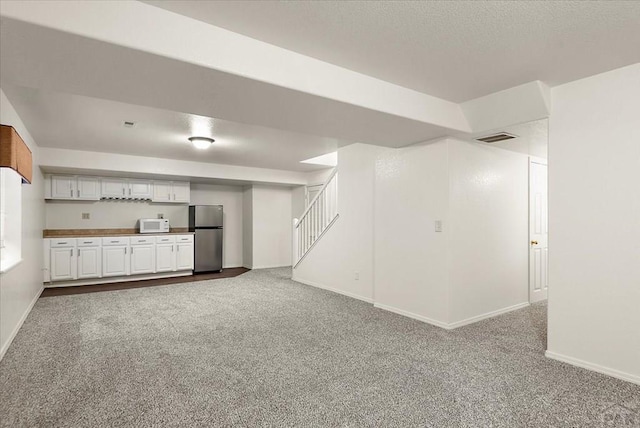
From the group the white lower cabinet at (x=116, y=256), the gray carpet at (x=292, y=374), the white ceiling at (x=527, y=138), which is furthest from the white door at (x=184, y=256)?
the white ceiling at (x=527, y=138)

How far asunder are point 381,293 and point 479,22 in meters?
3.50

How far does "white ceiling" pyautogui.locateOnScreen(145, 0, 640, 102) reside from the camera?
2.04 m

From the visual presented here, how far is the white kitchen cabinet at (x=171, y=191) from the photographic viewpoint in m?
7.54

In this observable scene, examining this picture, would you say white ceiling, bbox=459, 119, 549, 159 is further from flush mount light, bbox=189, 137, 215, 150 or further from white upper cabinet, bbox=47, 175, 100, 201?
white upper cabinet, bbox=47, 175, 100, 201

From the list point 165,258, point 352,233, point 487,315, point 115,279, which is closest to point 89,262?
point 115,279

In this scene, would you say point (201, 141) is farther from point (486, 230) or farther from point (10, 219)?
point (486, 230)

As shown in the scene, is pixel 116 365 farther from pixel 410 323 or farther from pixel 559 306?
pixel 559 306

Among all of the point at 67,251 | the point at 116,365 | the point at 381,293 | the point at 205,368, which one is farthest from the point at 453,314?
the point at 67,251

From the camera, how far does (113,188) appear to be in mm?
7059

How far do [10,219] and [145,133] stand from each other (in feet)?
6.09

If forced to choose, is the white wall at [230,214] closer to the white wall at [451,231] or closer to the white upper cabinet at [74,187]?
the white upper cabinet at [74,187]

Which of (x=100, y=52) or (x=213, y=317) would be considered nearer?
(x=100, y=52)

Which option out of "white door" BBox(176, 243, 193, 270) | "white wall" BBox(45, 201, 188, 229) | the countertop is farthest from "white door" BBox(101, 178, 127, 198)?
"white door" BBox(176, 243, 193, 270)

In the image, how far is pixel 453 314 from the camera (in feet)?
13.2
